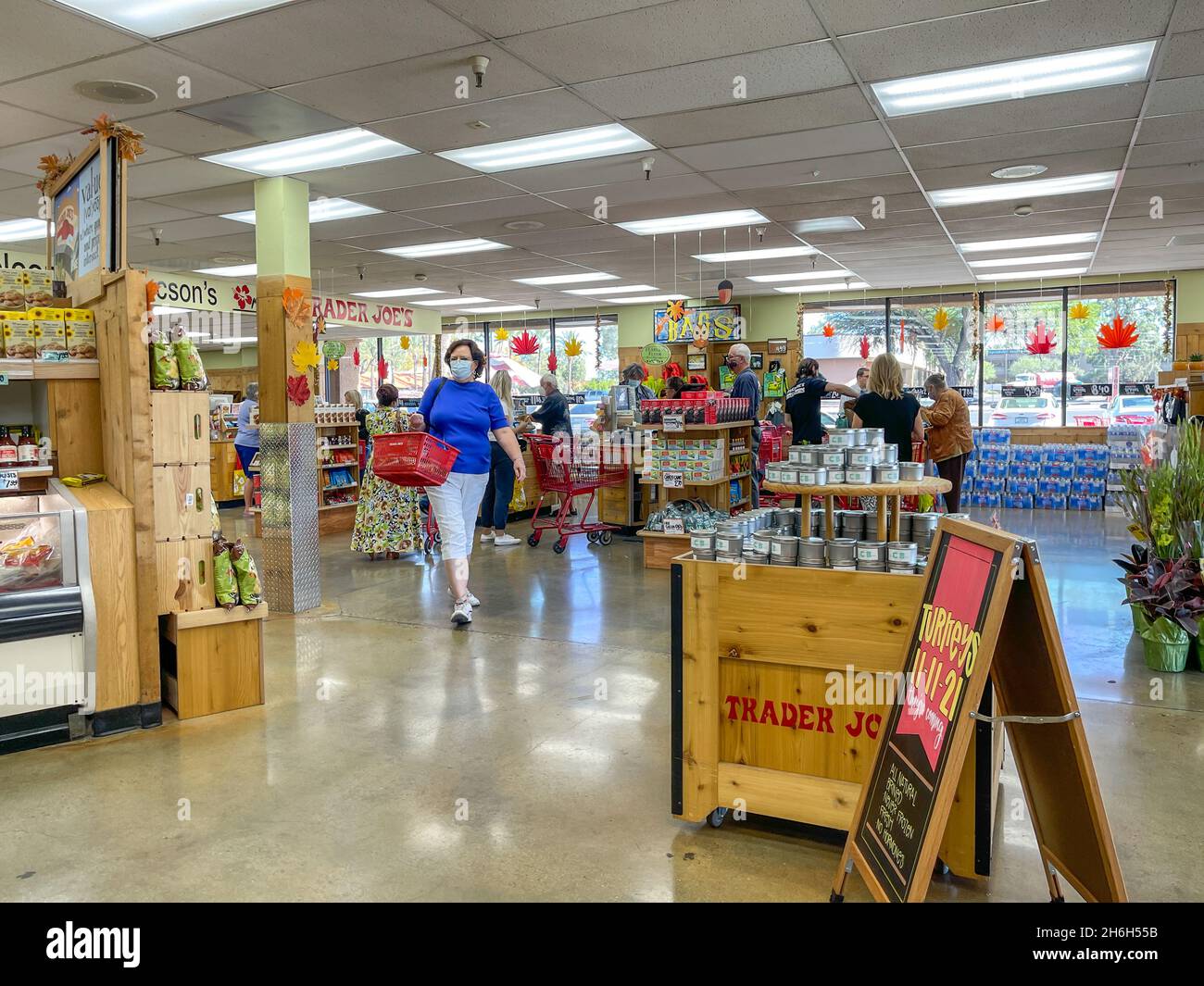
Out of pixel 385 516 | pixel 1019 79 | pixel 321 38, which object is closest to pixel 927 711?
pixel 321 38

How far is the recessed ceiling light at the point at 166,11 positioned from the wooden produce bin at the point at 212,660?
2.63 metres

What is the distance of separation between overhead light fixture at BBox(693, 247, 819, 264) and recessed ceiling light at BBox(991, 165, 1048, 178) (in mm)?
3195

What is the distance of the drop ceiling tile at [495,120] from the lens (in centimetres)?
503

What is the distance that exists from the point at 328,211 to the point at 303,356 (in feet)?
7.08

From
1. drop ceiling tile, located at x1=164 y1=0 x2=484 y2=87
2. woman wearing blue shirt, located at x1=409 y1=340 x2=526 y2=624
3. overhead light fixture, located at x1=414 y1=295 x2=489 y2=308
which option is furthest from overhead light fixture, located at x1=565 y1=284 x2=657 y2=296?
drop ceiling tile, located at x1=164 y1=0 x2=484 y2=87

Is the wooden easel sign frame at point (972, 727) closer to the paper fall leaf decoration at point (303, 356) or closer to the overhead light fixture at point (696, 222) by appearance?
the paper fall leaf decoration at point (303, 356)

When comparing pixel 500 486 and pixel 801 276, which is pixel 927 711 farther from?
pixel 801 276

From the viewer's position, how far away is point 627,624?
5.61 m

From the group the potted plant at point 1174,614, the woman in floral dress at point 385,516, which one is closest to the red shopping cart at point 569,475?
the woman in floral dress at point 385,516

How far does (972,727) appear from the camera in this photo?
6.57ft

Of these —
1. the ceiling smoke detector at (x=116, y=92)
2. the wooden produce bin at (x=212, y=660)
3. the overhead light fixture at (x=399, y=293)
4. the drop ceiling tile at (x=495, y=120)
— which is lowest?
the wooden produce bin at (x=212, y=660)

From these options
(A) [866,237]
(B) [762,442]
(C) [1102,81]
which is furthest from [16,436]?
(A) [866,237]

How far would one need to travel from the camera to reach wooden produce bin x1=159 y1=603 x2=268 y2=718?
4.00 m
